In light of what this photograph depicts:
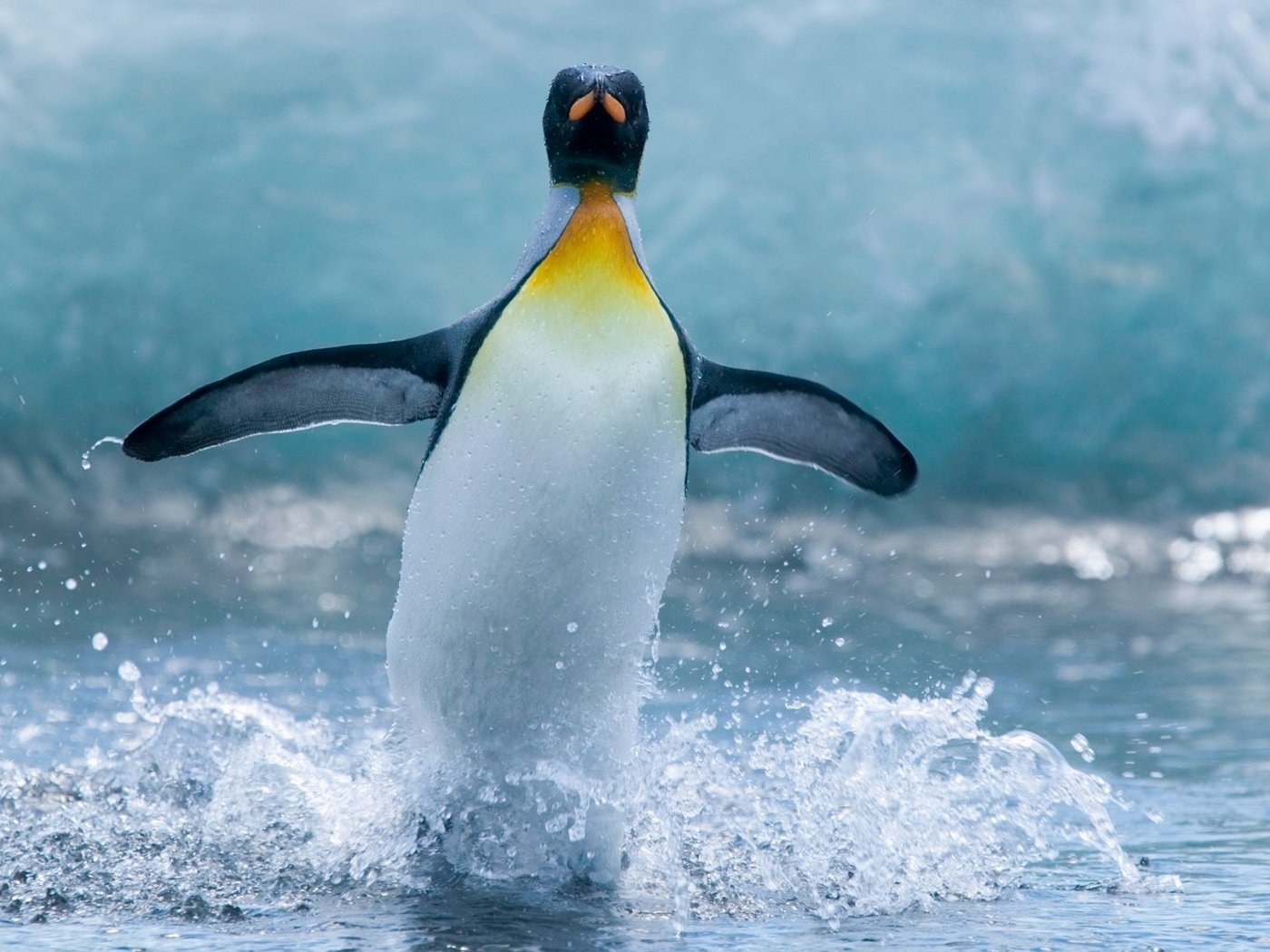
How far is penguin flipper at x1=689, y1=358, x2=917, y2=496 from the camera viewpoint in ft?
11.5

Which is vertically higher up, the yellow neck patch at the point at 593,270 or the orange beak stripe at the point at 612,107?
the orange beak stripe at the point at 612,107

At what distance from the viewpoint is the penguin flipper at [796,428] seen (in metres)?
3.51

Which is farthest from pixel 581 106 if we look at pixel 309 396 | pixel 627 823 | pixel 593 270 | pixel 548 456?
pixel 627 823

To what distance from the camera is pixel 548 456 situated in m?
3.11

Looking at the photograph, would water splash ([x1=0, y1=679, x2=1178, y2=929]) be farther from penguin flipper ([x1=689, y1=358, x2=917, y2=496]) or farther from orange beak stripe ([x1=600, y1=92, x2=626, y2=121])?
orange beak stripe ([x1=600, y1=92, x2=626, y2=121])

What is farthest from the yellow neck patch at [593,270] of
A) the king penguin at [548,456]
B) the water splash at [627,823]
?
the water splash at [627,823]

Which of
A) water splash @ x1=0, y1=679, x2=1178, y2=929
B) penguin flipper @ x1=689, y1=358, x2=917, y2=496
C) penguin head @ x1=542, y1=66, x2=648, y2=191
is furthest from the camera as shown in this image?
penguin flipper @ x1=689, y1=358, x2=917, y2=496

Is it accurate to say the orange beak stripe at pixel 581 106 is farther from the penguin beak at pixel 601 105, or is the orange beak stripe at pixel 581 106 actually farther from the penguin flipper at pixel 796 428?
the penguin flipper at pixel 796 428

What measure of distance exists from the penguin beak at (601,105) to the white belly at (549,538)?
1.37ft

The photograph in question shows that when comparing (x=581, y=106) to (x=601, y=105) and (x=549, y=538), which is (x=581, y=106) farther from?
(x=549, y=538)

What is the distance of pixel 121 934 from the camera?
2547mm

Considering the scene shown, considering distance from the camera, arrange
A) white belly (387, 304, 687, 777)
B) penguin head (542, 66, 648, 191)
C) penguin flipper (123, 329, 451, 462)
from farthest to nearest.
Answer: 1. penguin flipper (123, 329, 451, 462)
2. penguin head (542, 66, 648, 191)
3. white belly (387, 304, 687, 777)

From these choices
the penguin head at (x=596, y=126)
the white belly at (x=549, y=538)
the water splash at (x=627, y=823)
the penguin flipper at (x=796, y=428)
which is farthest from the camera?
the penguin flipper at (x=796, y=428)

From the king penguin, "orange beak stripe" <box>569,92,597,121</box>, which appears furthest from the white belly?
"orange beak stripe" <box>569,92,597,121</box>
